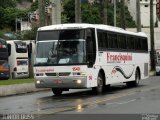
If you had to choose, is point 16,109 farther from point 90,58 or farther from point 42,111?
point 90,58

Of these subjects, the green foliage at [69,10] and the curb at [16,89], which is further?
the green foliage at [69,10]

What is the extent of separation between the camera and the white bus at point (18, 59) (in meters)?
46.2

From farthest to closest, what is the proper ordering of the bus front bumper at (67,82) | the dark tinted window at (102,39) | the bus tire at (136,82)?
the bus tire at (136,82) < the dark tinted window at (102,39) < the bus front bumper at (67,82)

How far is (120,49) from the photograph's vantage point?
1132 inches

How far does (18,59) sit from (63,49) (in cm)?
2403

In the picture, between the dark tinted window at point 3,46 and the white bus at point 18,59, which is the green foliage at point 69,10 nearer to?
the white bus at point 18,59

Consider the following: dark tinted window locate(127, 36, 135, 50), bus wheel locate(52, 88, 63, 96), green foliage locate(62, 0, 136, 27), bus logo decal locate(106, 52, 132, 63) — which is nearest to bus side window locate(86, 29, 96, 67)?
bus logo decal locate(106, 52, 132, 63)

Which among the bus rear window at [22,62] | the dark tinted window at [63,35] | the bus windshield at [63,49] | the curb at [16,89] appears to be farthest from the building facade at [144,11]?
the bus windshield at [63,49]

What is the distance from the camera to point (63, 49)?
23625mm

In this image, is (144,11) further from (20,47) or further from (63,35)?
(63,35)

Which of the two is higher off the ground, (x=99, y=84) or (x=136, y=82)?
(x=99, y=84)

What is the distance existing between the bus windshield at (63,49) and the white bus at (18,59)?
21.8 m

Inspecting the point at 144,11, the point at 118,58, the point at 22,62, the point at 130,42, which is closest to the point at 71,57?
the point at 118,58

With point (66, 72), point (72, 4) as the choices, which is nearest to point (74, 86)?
point (66, 72)
